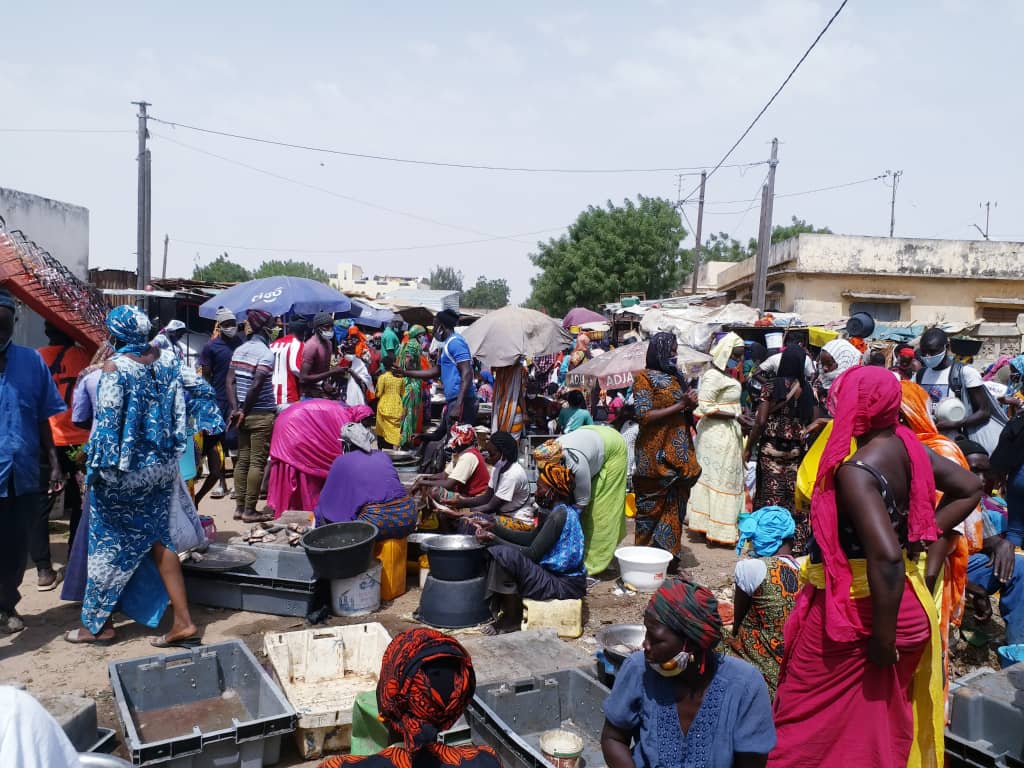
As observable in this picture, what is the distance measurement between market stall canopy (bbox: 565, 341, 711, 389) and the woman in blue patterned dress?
621 cm

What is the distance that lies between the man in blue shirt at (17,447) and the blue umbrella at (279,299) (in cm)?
586

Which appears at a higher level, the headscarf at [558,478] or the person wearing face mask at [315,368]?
the person wearing face mask at [315,368]

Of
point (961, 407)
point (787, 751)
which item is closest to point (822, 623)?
point (787, 751)

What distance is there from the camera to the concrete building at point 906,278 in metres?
21.1

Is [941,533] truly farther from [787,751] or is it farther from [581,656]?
[581,656]

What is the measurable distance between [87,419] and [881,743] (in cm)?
439

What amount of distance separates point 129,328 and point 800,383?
5082 mm

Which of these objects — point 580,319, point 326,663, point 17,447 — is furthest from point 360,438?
point 580,319

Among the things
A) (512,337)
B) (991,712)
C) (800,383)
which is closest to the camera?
(991,712)

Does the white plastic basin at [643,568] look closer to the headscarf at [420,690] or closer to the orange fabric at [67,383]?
the headscarf at [420,690]

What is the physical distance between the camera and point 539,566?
17.0 ft

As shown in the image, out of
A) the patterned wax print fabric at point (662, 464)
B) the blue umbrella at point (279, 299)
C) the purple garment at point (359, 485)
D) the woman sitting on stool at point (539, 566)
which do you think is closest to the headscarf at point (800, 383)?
the patterned wax print fabric at point (662, 464)

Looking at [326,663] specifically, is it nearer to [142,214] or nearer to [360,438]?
[360,438]

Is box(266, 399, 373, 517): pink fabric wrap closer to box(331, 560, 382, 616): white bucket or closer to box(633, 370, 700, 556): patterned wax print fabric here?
box(331, 560, 382, 616): white bucket
